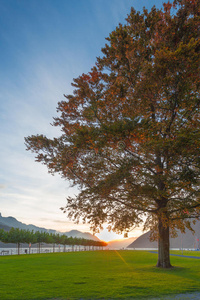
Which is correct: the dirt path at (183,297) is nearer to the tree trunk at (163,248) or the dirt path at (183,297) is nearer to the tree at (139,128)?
the tree at (139,128)

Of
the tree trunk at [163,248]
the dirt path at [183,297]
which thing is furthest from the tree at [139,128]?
the dirt path at [183,297]

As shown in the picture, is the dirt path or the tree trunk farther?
the tree trunk

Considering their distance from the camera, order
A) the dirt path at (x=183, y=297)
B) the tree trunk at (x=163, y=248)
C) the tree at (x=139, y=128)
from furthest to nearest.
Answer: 1. the tree trunk at (x=163, y=248)
2. the tree at (x=139, y=128)
3. the dirt path at (x=183, y=297)

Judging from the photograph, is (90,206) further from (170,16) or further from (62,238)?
(62,238)

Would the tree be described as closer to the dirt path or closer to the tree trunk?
the tree trunk

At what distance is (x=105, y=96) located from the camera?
17.2 metres

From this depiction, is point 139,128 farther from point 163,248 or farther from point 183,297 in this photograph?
point 163,248

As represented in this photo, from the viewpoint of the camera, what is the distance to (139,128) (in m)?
13.2

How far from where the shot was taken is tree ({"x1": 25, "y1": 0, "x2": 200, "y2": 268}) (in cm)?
1344

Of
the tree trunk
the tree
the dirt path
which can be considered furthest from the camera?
the tree trunk

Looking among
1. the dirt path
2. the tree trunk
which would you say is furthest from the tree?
the dirt path

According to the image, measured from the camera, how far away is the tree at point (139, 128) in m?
13.4

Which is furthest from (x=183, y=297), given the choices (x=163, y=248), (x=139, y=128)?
(x=163, y=248)

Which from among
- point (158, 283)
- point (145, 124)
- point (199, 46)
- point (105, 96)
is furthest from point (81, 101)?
point (158, 283)
